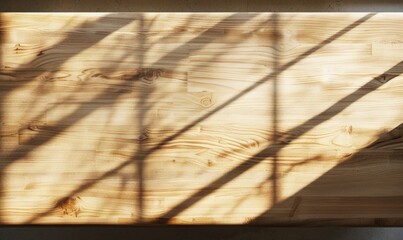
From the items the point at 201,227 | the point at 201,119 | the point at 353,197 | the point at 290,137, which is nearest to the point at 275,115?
the point at 290,137

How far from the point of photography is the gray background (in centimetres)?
229

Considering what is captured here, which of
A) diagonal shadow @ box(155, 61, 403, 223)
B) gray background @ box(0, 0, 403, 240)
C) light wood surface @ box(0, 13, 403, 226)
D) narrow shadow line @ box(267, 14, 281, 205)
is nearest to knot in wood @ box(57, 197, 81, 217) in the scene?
light wood surface @ box(0, 13, 403, 226)

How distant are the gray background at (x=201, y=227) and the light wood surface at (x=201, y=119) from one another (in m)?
Result: 0.56

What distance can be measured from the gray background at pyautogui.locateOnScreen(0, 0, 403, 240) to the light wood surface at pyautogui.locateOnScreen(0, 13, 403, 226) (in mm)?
562

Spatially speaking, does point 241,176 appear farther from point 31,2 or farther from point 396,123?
point 31,2

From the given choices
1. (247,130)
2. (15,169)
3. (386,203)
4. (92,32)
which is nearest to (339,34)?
(247,130)

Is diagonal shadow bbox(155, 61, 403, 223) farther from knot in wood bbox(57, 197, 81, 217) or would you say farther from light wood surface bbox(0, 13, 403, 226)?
knot in wood bbox(57, 197, 81, 217)

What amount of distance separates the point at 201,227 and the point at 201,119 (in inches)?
30.4

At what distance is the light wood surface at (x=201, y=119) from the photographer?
5.65 ft

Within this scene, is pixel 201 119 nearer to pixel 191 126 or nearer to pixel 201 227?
pixel 191 126

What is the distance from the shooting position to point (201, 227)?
229 centimetres

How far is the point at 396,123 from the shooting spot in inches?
69.3

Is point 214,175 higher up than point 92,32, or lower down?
lower down

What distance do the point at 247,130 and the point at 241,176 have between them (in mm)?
179
